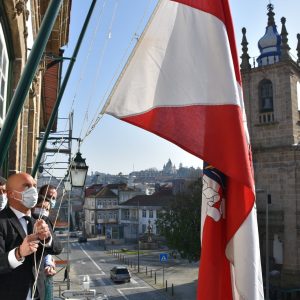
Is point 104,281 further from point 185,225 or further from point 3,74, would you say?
point 3,74

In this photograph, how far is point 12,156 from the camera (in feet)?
22.4

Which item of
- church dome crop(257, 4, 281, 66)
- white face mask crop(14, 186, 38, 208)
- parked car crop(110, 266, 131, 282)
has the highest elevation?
church dome crop(257, 4, 281, 66)

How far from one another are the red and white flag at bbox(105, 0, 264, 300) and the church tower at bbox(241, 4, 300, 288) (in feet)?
79.5

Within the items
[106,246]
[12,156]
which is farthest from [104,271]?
[12,156]

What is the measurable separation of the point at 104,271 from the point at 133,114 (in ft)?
119

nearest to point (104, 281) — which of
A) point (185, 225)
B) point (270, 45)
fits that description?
point (185, 225)

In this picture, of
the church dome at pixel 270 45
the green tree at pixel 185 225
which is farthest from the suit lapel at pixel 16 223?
the church dome at pixel 270 45

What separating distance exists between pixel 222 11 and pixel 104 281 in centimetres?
3139

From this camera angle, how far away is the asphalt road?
2789cm

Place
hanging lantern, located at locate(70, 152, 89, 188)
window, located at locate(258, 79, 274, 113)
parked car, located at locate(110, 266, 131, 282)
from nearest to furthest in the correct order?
hanging lantern, located at locate(70, 152, 89, 188) < window, located at locate(258, 79, 274, 113) < parked car, located at locate(110, 266, 131, 282)

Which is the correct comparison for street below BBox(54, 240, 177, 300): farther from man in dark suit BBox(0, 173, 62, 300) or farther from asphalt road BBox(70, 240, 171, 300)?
man in dark suit BBox(0, 173, 62, 300)

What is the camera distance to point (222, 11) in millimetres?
3701

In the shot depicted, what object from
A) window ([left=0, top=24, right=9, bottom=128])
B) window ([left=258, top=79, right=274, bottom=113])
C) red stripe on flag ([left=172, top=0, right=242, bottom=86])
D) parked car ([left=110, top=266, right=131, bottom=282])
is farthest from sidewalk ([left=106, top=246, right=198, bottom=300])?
red stripe on flag ([left=172, top=0, right=242, bottom=86])

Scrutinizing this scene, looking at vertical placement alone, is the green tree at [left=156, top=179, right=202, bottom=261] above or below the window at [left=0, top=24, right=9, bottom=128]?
below
